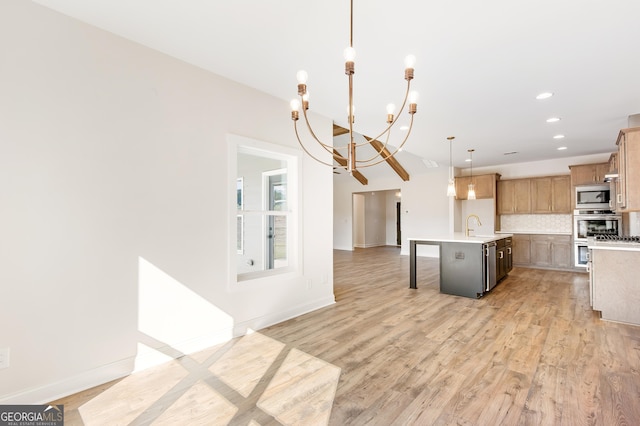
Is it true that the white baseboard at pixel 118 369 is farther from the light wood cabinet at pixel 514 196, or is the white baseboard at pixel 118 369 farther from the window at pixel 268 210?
the light wood cabinet at pixel 514 196

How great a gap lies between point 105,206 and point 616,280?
17.9ft

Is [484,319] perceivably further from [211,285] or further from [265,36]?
[265,36]

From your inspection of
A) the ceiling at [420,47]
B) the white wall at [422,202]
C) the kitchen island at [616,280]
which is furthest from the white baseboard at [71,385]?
the white wall at [422,202]

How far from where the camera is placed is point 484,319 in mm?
3648

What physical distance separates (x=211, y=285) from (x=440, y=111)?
359 centimetres

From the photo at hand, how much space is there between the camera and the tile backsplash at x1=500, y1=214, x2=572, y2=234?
717cm

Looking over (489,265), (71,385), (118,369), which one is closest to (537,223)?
(489,265)

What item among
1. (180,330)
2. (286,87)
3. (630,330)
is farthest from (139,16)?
(630,330)

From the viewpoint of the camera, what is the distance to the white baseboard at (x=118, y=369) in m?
1.96

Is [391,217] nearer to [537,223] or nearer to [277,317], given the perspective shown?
[537,223]

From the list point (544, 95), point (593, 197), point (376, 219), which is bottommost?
point (376, 219)

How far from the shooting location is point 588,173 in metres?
6.26

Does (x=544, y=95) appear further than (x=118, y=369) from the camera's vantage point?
Yes

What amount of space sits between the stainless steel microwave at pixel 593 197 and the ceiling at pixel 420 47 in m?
2.75
